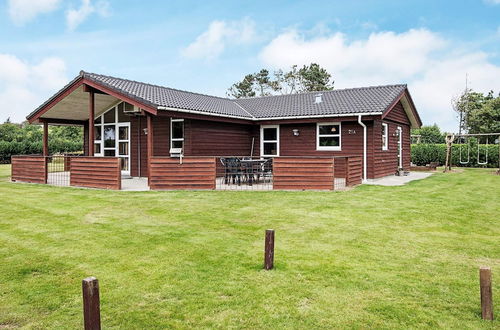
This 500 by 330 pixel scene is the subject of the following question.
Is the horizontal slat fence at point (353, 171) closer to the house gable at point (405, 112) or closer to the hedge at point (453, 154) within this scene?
the house gable at point (405, 112)

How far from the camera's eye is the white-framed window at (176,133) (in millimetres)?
13844

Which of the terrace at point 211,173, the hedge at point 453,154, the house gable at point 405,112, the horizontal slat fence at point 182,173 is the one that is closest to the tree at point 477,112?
Answer: the hedge at point 453,154

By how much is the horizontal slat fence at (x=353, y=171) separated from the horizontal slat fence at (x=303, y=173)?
106 cm

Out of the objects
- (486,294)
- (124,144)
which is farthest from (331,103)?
(486,294)

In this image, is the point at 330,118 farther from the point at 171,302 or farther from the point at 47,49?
the point at 47,49

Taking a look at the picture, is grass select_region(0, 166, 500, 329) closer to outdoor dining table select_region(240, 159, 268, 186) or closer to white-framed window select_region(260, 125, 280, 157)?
outdoor dining table select_region(240, 159, 268, 186)

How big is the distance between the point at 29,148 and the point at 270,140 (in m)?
21.6

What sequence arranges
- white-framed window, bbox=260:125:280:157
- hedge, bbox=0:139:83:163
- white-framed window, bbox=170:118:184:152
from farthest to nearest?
hedge, bbox=0:139:83:163
white-framed window, bbox=260:125:280:157
white-framed window, bbox=170:118:184:152

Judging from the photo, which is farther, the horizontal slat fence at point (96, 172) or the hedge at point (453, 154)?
Answer: the hedge at point (453, 154)

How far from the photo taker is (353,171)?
11.9m

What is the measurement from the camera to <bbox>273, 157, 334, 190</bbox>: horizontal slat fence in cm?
1062

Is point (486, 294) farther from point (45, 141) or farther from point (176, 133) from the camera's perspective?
point (45, 141)

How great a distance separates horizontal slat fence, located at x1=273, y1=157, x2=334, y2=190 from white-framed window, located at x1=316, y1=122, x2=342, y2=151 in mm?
4459

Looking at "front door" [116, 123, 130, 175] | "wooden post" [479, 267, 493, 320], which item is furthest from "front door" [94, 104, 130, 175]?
"wooden post" [479, 267, 493, 320]
